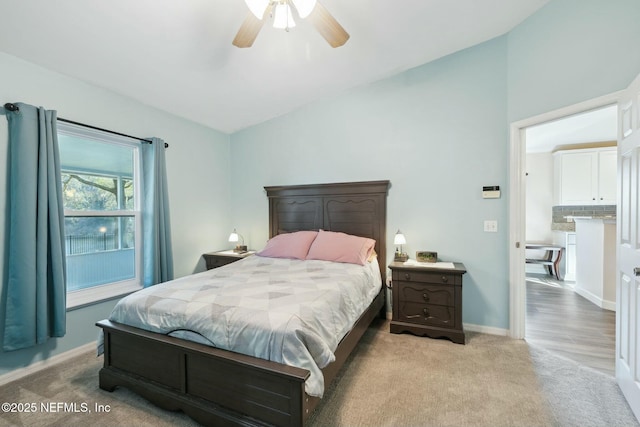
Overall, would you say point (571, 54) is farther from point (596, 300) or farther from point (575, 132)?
point (575, 132)

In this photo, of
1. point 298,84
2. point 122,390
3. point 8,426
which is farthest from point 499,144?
point 8,426

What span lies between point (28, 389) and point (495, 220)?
4.12 meters

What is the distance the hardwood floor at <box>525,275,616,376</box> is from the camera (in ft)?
7.94

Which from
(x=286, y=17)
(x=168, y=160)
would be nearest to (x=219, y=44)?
(x=286, y=17)

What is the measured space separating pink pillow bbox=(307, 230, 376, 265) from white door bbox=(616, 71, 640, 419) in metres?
1.89

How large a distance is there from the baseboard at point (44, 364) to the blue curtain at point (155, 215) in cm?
69

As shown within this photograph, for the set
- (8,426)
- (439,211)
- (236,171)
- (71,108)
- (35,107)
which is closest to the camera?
(8,426)

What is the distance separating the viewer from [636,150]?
1.72 meters

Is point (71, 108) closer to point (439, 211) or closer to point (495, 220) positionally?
point (439, 211)

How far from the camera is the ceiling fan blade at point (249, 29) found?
1.70m

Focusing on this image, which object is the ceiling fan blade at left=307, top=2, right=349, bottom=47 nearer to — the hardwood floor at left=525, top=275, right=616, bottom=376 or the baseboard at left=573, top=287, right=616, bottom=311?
the hardwood floor at left=525, top=275, right=616, bottom=376

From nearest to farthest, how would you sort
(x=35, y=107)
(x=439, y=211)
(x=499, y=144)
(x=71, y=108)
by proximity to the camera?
(x=35, y=107)
(x=71, y=108)
(x=499, y=144)
(x=439, y=211)

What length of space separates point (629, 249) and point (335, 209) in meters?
2.52

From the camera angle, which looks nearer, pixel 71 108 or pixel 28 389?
pixel 28 389
